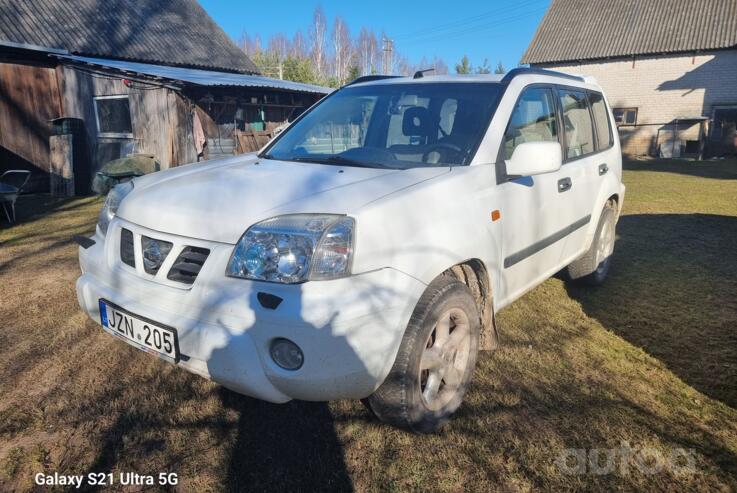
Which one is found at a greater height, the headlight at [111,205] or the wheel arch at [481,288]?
the headlight at [111,205]

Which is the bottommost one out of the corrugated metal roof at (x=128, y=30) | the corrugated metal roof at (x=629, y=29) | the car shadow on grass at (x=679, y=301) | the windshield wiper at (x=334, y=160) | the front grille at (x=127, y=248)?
the car shadow on grass at (x=679, y=301)

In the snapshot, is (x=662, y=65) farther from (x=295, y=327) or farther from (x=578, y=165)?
(x=295, y=327)

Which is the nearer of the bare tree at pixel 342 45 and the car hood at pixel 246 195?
the car hood at pixel 246 195

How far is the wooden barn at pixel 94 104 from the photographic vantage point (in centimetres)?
1162

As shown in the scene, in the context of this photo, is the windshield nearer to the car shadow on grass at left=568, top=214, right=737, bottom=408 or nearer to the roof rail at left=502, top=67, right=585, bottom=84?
the roof rail at left=502, top=67, right=585, bottom=84

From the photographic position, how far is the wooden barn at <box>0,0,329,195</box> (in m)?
11.6

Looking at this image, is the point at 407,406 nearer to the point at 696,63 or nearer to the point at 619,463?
the point at 619,463

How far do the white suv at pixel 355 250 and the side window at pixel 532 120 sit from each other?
16 mm

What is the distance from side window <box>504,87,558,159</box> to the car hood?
0.70 m

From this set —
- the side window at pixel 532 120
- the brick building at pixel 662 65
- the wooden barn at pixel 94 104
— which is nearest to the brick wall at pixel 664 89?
the brick building at pixel 662 65

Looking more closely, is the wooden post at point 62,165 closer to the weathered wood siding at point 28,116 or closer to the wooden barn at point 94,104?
the wooden barn at point 94,104

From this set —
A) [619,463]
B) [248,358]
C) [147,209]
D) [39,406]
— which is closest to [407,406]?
[248,358]

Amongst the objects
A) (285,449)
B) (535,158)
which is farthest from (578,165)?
(285,449)

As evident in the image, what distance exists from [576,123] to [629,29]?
2514cm
